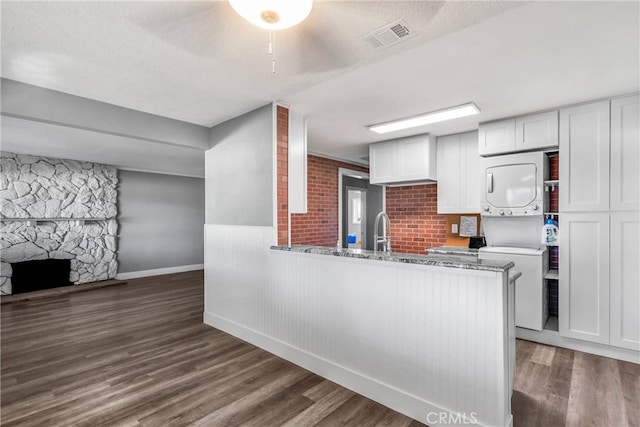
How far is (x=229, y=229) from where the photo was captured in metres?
3.54

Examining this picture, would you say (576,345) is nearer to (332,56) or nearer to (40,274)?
(332,56)

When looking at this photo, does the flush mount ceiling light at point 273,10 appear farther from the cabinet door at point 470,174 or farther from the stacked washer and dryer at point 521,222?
the cabinet door at point 470,174

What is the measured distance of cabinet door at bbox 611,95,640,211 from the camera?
2730 millimetres

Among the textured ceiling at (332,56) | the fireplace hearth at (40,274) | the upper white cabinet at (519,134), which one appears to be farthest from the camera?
the fireplace hearth at (40,274)

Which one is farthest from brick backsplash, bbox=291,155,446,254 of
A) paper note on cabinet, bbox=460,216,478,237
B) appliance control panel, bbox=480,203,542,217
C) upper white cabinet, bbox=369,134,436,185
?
appliance control panel, bbox=480,203,542,217

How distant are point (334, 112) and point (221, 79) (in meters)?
1.19

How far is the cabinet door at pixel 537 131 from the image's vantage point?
3123mm

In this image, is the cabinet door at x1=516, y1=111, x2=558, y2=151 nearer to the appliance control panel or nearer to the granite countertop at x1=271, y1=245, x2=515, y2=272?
the appliance control panel

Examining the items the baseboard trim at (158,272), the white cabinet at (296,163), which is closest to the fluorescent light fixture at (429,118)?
the white cabinet at (296,163)

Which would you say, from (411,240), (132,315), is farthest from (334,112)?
(132,315)

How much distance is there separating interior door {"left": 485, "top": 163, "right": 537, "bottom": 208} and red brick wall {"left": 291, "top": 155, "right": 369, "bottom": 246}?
2.60 metres

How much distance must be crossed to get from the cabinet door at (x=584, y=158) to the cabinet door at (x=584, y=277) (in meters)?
0.14

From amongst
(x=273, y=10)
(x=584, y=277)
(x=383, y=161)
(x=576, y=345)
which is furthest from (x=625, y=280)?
(x=273, y=10)

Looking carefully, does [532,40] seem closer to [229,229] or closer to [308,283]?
[308,283]
